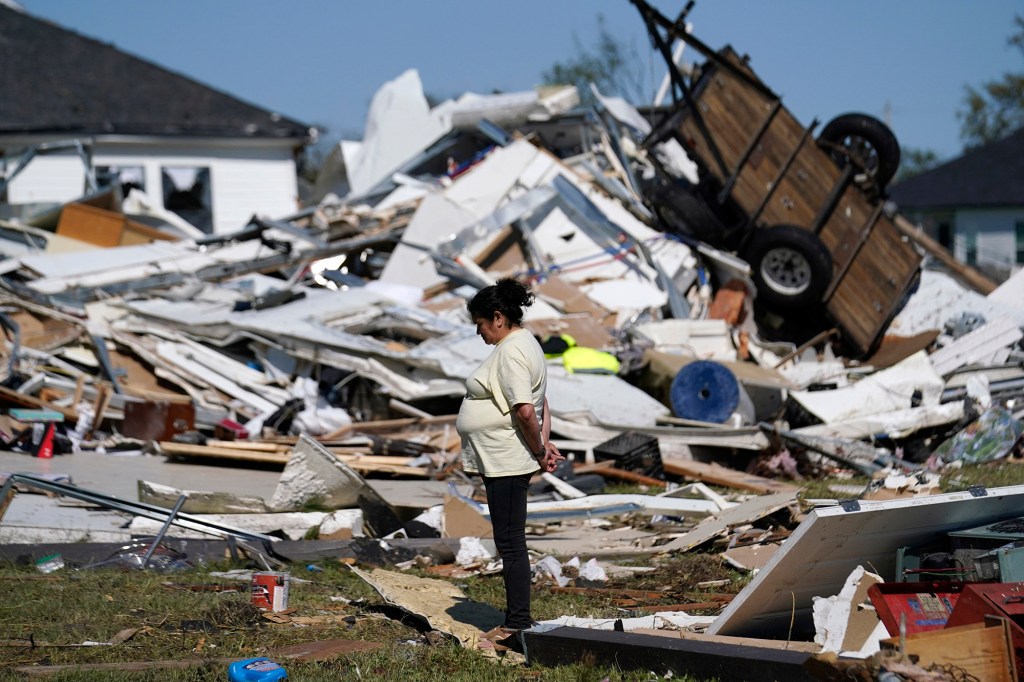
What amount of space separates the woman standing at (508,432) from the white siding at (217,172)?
64.0 ft

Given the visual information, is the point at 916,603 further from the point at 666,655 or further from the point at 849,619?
the point at 666,655

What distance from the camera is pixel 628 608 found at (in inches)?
200

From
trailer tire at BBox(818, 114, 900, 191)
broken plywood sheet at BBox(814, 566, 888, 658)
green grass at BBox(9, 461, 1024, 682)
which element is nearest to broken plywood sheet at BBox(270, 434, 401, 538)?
green grass at BBox(9, 461, 1024, 682)

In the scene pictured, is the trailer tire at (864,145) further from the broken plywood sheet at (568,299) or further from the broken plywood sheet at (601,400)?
the broken plywood sheet at (601,400)

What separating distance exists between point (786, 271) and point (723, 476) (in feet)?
15.8

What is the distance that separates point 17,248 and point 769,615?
1344cm

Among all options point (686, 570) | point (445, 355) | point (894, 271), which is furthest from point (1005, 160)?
point (686, 570)

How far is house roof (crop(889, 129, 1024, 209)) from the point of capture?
34.5 meters

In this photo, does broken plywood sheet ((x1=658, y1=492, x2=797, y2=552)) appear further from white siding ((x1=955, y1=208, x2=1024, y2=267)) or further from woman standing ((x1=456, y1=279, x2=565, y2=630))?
white siding ((x1=955, y1=208, x2=1024, y2=267))

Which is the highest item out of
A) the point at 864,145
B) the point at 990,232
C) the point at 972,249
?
the point at 990,232

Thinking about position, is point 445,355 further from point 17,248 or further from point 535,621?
point 17,248

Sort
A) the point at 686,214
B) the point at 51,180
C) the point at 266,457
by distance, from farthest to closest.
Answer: the point at 51,180
the point at 686,214
the point at 266,457

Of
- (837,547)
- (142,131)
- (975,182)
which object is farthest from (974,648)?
(975,182)

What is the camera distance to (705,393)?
970 cm
